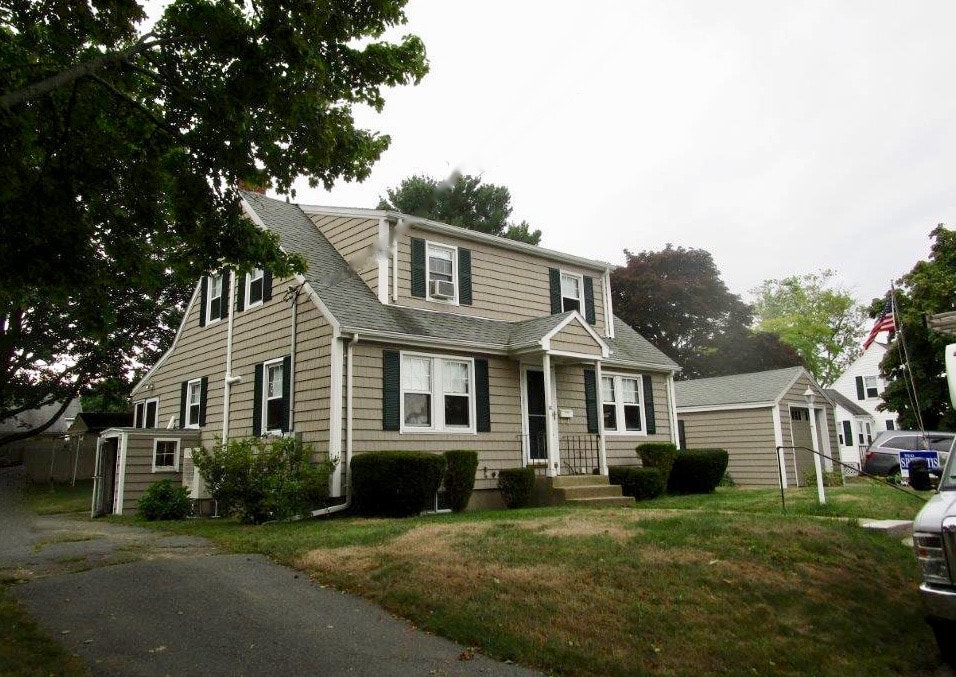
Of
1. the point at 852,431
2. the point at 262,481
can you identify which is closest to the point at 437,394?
the point at 262,481

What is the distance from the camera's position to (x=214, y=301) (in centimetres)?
1788

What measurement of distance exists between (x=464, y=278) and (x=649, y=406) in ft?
20.7

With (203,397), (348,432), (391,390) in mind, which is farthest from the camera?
(203,397)

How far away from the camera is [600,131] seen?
23.2ft

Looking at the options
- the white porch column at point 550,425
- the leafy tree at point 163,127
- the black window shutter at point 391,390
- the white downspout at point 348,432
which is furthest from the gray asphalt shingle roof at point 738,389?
the leafy tree at point 163,127

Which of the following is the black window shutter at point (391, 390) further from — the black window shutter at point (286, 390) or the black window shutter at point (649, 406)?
the black window shutter at point (649, 406)

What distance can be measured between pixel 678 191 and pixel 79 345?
84.3 ft

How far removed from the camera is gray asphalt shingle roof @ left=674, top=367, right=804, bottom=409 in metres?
23.2

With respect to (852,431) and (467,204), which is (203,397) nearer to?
(467,204)

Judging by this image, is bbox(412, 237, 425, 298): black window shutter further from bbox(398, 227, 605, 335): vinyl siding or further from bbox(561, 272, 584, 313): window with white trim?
bbox(561, 272, 584, 313): window with white trim

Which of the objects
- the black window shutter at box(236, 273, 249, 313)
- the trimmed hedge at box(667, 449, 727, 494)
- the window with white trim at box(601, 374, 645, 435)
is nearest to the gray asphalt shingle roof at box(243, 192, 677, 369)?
the window with white trim at box(601, 374, 645, 435)

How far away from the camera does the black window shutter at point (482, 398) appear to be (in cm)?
1477

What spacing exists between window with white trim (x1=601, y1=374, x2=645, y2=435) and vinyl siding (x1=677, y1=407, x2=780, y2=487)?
673 centimetres

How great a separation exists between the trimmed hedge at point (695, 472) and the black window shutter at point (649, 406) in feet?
4.19
